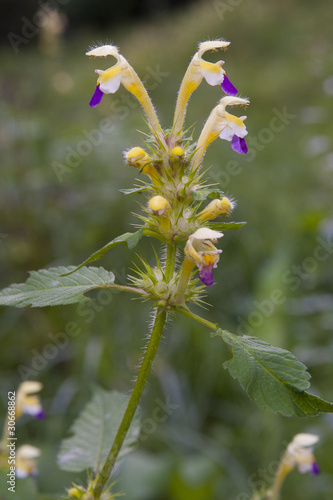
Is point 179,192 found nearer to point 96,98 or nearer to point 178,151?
point 178,151

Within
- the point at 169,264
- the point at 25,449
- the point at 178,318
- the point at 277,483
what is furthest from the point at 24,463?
the point at 178,318

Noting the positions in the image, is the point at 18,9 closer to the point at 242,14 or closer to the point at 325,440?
the point at 242,14

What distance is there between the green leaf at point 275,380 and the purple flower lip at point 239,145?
39cm

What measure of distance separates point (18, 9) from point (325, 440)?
18801 millimetres

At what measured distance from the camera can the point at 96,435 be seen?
50.4 inches

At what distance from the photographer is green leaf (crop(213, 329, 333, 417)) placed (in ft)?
2.85

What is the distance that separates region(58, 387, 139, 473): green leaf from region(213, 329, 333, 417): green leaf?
39cm

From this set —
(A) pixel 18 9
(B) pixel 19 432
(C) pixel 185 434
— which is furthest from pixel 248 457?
(A) pixel 18 9

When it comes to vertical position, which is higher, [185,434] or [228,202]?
[228,202]

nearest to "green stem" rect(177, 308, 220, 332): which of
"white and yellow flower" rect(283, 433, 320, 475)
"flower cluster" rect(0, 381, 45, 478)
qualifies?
"white and yellow flower" rect(283, 433, 320, 475)

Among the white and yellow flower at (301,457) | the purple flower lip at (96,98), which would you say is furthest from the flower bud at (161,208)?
the white and yellow flower at (301,457)

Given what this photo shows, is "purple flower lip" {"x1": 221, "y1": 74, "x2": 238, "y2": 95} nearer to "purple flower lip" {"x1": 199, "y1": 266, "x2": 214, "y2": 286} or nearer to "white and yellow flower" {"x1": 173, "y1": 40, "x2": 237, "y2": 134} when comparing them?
"white and yellow flower" {"x1": 173, "y1": 40, "x2": 237, "y2": 134}

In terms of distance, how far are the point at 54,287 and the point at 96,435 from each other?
1.55 ft

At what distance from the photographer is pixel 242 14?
11.0m
